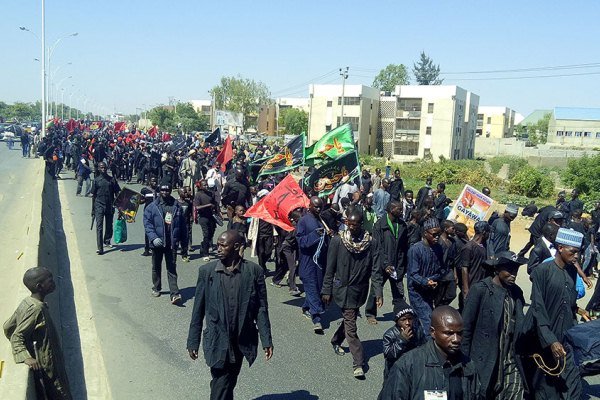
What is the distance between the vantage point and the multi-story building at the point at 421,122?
62938 millimetres

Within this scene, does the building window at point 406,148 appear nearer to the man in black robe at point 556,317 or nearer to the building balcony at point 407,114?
the building balcony at point 407,114

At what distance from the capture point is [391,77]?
339 ft

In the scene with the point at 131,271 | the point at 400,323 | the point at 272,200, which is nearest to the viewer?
the point at 400,323

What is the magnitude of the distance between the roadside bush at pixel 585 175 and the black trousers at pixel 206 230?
17.0 metres

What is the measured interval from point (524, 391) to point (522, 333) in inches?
18.8

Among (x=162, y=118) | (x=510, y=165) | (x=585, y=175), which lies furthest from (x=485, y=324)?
(x=162, y=118)

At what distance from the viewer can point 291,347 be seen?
7383 millimetres

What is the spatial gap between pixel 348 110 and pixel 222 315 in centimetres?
6049

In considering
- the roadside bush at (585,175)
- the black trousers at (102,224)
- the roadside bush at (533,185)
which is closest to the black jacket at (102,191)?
the black trousers at (102,224)

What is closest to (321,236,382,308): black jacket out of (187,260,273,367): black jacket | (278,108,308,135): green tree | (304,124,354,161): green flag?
(187,260,273,367): black jacket

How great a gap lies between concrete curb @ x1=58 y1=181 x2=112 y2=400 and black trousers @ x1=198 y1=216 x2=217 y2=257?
2.41 meters

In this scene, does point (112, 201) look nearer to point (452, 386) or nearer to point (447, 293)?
point (447, 293)

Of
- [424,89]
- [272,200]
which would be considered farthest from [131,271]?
[424,89]

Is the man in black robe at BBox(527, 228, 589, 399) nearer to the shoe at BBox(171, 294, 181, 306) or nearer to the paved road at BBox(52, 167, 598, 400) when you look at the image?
the paved road at BBox(52, 167, 598, 400)
